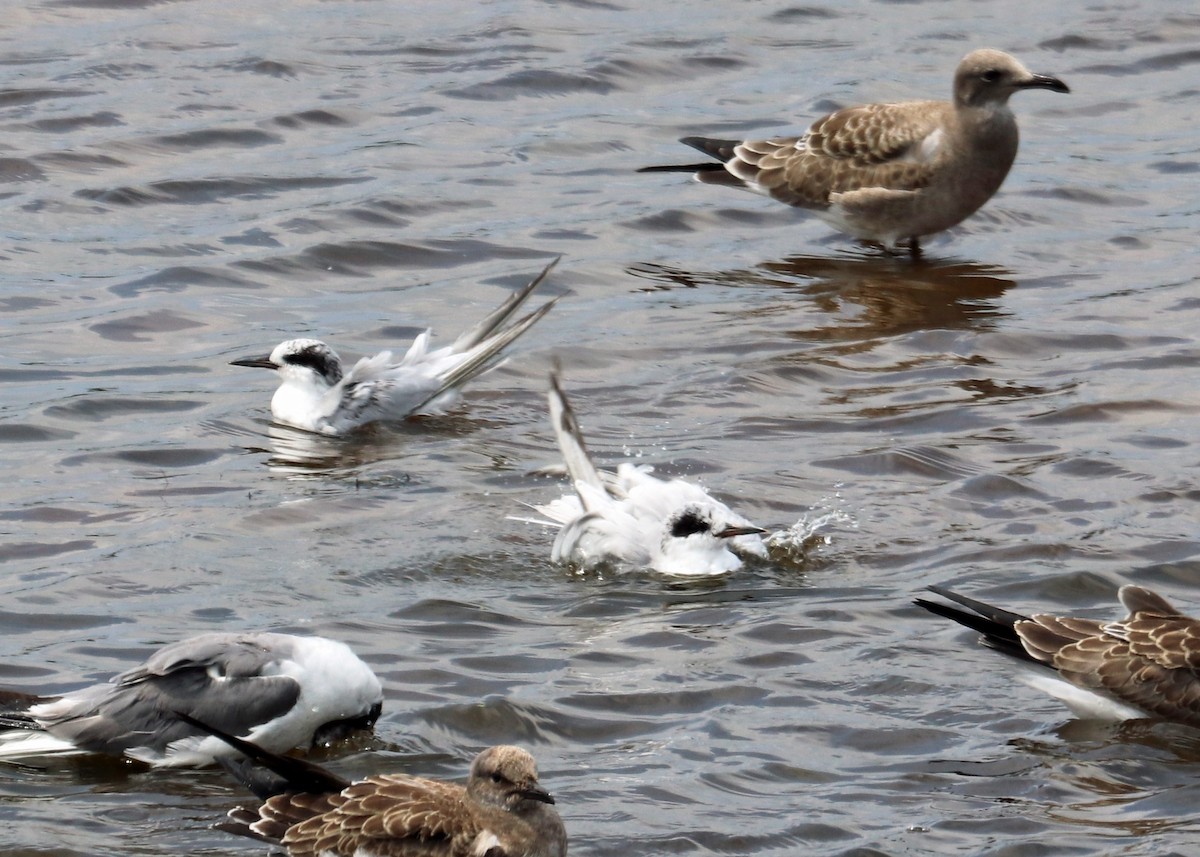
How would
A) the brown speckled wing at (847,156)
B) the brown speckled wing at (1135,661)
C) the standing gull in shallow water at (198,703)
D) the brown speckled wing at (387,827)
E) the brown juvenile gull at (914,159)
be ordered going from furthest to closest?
1. the brown speckled wing at (847,156)
2. the brown juvenile gull at (914,159)
3. the brown speckled wing at (1135,661)
4. the standing gull in shallow water at (198,703)
5. the brown speckled wing at (387,827)

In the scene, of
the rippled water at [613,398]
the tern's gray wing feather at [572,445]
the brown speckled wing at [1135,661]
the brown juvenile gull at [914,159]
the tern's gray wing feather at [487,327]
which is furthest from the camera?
the brown juvenile gull at [914,159]

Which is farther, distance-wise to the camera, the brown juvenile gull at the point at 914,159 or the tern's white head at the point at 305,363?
the brown juvenile gull at the point at 914,159

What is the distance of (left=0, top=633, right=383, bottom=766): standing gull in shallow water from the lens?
6996 mm

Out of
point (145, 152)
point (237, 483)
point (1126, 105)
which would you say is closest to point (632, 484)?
point (237, 483)

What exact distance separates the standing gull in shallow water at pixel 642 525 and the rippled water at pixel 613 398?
0.14m

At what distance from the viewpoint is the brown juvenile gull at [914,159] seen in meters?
13.6

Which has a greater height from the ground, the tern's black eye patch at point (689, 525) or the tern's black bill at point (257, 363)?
the tern's black bill at point (257, 363)

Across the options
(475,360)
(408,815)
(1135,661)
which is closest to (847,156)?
(475,360)

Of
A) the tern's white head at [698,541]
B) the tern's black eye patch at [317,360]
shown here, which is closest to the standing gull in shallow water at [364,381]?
the tern's black eye patch at [317,360]

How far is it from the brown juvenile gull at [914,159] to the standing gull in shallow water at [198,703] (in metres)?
7.41

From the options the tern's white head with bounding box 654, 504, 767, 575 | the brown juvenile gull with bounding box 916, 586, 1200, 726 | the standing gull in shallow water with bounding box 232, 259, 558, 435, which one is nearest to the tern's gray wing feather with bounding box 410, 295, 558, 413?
the standing gull in shallow water with bounding box 232, 259, 558, 435

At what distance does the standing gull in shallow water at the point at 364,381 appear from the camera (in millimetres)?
11203

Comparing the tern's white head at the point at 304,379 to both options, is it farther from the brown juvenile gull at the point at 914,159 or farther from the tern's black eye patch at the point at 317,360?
the brown juvenile gull at the point at 914,159

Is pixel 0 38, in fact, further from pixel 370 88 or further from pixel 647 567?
pixel 647 567
